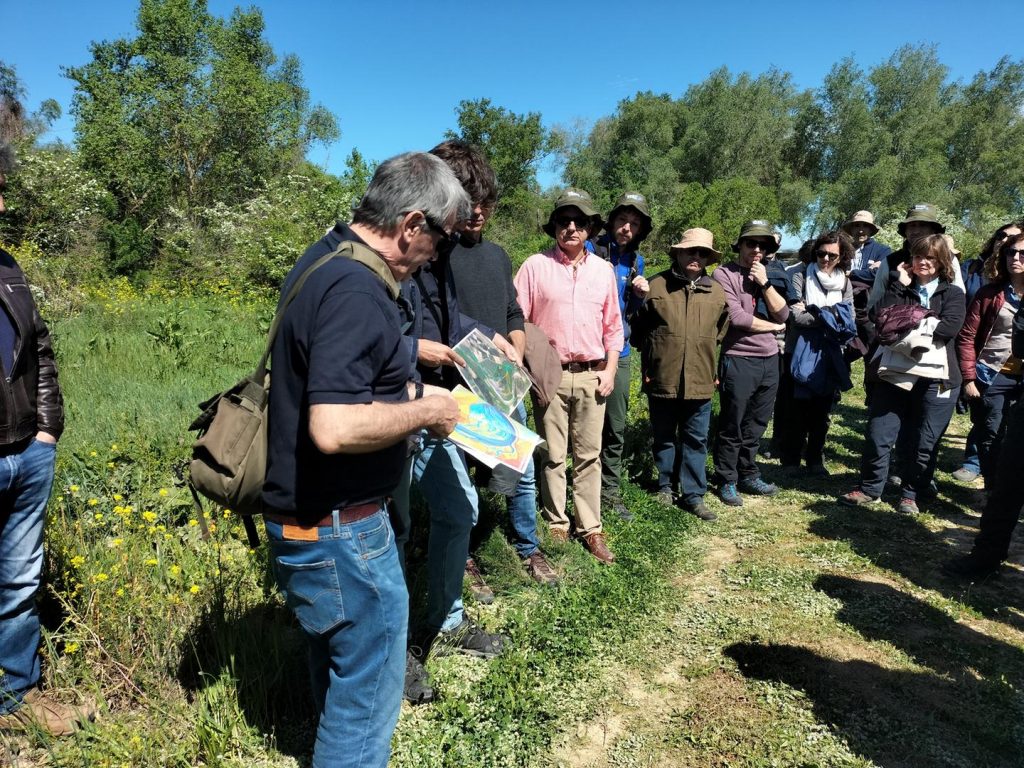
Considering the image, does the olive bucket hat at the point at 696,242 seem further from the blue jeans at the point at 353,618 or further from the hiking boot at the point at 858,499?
the blue jeans at the point at 353,618

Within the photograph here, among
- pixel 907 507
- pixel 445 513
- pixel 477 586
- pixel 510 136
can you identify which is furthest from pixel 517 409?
pixel 510 136

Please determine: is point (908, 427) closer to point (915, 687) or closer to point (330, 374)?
point (915, 687)

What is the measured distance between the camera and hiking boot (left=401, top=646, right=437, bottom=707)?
271cm

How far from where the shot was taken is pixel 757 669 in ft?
10.1

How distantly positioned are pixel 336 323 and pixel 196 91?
3514 centimetres

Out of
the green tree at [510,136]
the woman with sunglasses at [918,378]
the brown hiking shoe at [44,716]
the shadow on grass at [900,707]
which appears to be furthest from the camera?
the green tree at [510,136]

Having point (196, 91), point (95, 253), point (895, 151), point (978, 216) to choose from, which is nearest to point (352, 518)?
point (95, 253)

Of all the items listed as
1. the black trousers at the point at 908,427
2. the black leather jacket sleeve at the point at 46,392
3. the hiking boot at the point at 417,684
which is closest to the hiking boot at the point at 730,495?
the black trousers at the point at 908,427

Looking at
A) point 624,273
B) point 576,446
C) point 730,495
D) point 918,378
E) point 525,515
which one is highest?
point 624,273

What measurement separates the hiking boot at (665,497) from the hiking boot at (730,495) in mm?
444

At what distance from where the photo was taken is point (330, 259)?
1.63 m

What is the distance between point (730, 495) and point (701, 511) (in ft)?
1.60

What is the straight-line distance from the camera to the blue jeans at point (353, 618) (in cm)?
170

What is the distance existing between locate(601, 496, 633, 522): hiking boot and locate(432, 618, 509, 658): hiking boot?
1.86 metres
